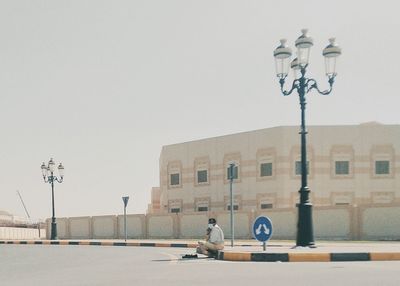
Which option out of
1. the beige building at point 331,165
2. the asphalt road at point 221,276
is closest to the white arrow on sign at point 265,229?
the asphalt road at point 221,276

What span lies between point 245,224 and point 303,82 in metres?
20.2

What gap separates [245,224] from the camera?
3709cm

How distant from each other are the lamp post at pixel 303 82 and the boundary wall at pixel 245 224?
15438 millimetres

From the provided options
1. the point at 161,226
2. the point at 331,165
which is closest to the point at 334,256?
the point at 161,226

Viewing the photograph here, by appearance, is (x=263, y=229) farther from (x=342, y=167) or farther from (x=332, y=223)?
(x=342, y=167)

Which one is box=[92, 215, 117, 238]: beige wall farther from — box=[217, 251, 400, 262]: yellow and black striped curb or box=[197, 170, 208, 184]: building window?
box=[217, 251, 400, 262]: yellow and black striped curb

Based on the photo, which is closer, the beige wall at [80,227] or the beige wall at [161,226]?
the beige wall at [161,226]

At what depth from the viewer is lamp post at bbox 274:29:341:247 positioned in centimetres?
1722

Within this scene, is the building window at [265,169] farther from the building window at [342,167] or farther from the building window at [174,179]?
the building window at [174,179]

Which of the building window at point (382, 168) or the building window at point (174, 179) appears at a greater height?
the building window at point (382, 168)

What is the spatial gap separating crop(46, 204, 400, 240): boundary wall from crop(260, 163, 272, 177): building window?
390 inches

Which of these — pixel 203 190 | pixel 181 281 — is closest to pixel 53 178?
pixel 203 190

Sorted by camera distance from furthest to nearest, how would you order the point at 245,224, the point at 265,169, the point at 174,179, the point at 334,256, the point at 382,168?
the point at 174,179, the point at 265,169, the point at 382,168, the point at 245,224, the point at 334,256

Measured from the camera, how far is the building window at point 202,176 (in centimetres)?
5387
